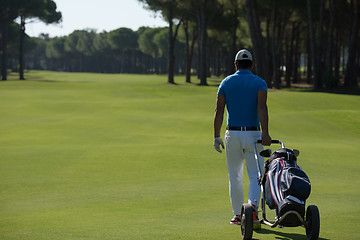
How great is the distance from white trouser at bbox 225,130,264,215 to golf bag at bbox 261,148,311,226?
59cm

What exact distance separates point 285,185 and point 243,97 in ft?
5.51

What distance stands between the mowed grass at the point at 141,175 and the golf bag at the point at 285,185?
97cm

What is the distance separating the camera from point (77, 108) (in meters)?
34.4

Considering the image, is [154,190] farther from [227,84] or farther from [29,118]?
[29,118]

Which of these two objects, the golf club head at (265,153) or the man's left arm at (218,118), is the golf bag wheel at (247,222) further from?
the man's left arm at (218,118)

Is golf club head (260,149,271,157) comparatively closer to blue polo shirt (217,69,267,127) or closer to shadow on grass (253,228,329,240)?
blue polo shirt (217,69,267,127)

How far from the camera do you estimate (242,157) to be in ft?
24.1

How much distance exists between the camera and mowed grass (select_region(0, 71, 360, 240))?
7891 millimetres

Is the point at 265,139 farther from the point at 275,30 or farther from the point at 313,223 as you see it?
the point at 275,30

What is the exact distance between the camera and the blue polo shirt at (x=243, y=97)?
7153mm

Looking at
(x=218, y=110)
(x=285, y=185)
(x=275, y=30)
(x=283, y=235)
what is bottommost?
(x=283, y=235)

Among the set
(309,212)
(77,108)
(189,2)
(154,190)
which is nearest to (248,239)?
(309,212)

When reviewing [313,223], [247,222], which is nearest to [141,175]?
[247,222]

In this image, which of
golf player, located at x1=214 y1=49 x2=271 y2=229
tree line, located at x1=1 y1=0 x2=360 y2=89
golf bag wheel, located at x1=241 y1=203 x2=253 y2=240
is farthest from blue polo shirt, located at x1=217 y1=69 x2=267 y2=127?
tree line, located at x1=1 y1=0 x2=360 y2=89
